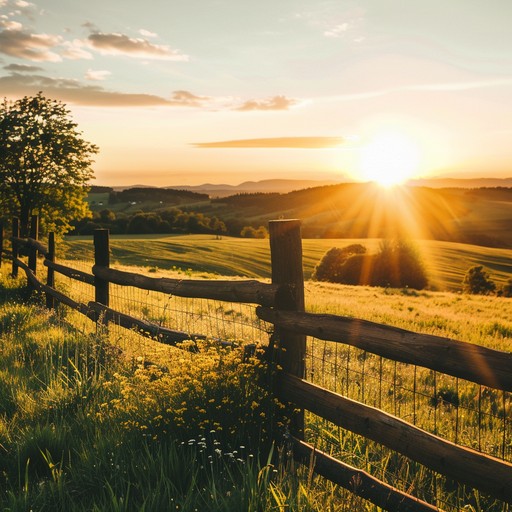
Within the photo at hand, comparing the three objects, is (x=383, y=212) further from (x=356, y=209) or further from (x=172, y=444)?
(x=172, y=444)

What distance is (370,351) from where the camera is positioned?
393 centimetres

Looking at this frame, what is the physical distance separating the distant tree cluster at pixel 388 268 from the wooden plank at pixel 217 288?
5096 centimetres

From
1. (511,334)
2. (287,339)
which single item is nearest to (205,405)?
(287,339)

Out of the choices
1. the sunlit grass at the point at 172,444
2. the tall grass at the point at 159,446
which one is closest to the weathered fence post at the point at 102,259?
the sunlit grass at the point at 172,444

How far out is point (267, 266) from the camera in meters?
64.2

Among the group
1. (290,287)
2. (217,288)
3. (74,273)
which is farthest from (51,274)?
(290,287)

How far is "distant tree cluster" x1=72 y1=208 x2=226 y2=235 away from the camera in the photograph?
3797 inches

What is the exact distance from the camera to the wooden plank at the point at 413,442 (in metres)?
3.22

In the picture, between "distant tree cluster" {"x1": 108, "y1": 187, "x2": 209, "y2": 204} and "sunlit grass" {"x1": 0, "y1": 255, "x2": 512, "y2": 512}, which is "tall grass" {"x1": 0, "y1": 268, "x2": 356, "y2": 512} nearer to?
"sunlit grass" {"x1": 0, "y1": 255, "x2": 512, "y2": 512}

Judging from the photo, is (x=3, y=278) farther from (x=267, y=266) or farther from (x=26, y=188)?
(x=267, y=266)

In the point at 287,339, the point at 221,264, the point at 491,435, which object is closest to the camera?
the point at 287,339

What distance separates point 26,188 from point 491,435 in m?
26.6

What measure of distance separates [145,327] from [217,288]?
1957 mm

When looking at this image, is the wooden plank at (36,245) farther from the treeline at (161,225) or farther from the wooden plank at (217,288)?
the treeline at (161,225)
